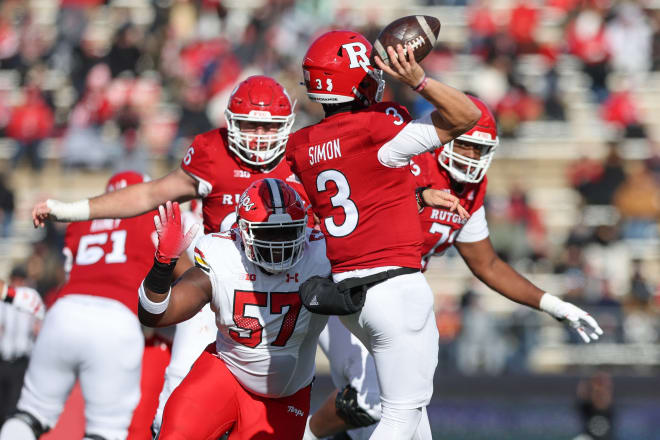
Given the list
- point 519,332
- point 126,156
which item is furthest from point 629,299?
point 126,156

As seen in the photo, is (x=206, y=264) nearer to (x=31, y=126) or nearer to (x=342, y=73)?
(x=342, y=73)

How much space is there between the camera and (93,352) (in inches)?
242

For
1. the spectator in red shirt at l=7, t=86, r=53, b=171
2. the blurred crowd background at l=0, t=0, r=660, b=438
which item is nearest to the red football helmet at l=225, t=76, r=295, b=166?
the blurred crowd background at l=0, t=0, r=660, b=438

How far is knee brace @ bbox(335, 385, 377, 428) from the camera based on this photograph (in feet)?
19.1

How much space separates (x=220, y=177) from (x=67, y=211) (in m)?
0.84

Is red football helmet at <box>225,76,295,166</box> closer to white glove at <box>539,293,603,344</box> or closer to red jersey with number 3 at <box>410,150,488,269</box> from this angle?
red jersey with number 3 at <box>410,150,488,269</box>

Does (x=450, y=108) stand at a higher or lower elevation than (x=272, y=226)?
higher

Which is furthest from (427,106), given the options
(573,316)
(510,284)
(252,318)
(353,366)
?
(252,318)

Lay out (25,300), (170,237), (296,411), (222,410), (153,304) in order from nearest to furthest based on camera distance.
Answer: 1. (170,237)
2. (153,304)
3. (222,410)
4. (296,411)
5. (25,300)

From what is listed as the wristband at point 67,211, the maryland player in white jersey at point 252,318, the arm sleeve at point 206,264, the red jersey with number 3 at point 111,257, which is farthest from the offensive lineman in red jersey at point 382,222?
the red jersey with number 3 at point 111,257

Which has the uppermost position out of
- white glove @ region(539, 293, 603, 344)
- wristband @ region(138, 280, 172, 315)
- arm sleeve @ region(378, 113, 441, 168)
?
arm sleeve @ region(378, 113, 441, 168)

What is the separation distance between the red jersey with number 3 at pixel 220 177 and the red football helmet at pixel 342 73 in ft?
3.35

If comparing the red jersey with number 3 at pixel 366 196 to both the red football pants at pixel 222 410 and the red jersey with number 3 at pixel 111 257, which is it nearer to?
the red football pants at pixel 222 410

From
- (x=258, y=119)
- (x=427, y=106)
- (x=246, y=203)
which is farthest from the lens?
(x=427, y=106)
